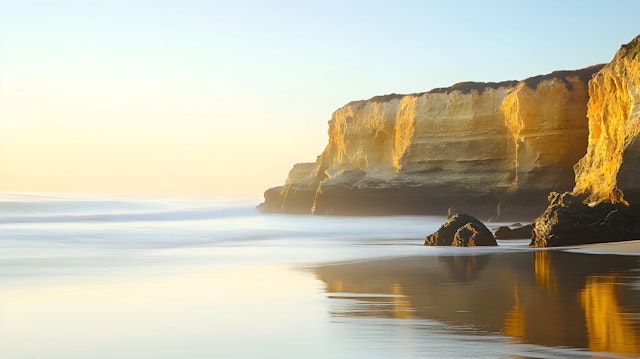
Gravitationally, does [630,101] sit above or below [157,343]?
above

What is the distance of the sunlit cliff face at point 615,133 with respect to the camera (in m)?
18.5

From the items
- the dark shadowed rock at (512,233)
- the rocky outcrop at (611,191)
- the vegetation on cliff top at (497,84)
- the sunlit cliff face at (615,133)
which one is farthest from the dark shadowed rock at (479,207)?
the dark shadowed rock at (512,233)

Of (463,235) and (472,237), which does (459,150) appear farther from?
(472,237)

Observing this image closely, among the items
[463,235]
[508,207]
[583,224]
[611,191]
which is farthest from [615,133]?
[508,207]

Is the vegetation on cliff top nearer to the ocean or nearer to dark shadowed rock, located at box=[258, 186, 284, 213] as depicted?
dark shadowed rock, located at box=[258, 186, 284, 213]

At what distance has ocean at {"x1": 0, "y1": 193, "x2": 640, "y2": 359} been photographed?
5.96 metres

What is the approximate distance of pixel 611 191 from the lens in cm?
1869

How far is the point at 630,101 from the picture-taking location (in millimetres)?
22922

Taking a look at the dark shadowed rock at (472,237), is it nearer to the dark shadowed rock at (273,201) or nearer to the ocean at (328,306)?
the ocean at (328,306)

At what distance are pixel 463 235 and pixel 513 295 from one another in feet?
30.0

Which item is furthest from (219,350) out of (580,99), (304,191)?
(304,191)

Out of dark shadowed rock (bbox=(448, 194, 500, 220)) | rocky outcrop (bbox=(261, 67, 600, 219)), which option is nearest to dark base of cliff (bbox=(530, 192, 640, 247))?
rocky outcrop (bbox=(261, 67, 600, 219))

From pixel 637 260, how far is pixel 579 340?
751cm

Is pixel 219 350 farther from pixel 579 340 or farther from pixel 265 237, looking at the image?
pixel 265 237
